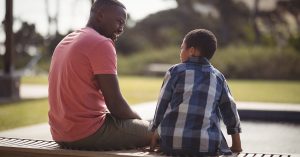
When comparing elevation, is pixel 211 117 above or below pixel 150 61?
above

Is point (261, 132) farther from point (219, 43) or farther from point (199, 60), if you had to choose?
point (219, 43)

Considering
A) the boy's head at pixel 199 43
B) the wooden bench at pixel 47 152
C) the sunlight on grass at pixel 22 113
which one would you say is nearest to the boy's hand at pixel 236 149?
the wooden bench at pixel 47 152

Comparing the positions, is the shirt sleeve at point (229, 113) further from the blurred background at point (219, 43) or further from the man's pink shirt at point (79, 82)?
the blurred background at point (219, 43)

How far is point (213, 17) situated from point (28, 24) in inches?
534

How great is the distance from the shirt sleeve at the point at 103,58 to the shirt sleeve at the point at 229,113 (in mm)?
636

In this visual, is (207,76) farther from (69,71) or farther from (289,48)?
(289,48)

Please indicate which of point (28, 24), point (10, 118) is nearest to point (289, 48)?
point (28, 24)

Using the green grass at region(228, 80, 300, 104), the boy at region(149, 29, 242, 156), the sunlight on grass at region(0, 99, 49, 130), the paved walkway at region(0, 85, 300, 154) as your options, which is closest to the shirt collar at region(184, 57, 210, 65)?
the boy at region(149, 29, 242, 156)

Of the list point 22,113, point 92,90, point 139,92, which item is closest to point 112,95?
point 92,90

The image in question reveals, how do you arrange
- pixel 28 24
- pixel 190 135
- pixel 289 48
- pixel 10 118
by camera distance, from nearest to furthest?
1. pixel 190 135
2. pixel 10 118
3. pixel 28 24
4. pixel 289 48

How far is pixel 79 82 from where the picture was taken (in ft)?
10.0

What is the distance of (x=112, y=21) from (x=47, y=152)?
0.86 meters

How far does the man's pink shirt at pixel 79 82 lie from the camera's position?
2.99m

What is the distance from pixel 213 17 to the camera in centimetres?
3116
